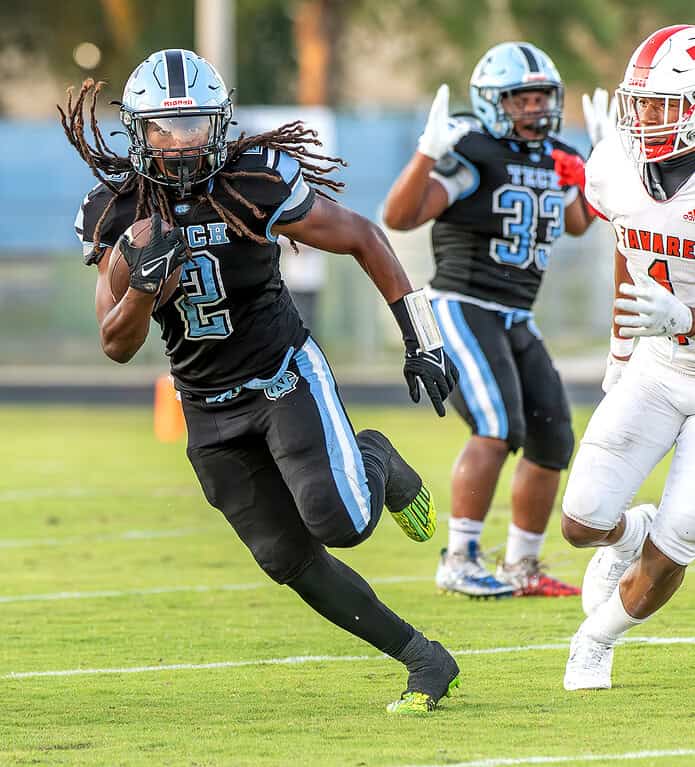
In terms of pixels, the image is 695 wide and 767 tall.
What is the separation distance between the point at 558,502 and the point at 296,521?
15.5 feet

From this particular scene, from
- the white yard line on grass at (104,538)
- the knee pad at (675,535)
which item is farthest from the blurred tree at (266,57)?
the knee pad at (675,535)

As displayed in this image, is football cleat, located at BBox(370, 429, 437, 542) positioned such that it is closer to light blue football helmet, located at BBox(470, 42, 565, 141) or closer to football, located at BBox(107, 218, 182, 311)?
football, located at BBox(107, 218, 182, 311)

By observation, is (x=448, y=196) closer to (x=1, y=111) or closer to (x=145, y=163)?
(x=145, y=163)

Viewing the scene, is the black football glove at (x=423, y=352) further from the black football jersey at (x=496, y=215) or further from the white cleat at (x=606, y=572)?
the black football jersey at (x=496, y=215)

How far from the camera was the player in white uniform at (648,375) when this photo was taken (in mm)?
4613

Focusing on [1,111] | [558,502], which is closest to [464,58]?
[1,111]

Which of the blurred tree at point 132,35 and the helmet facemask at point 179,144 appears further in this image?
the blurred tree at point 132,35

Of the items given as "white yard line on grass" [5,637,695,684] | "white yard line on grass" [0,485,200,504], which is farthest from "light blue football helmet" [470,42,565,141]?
"white yard line on grass" [0,485,200,504]

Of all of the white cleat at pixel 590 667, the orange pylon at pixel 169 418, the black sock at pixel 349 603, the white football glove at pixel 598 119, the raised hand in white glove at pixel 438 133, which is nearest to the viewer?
the black sock at pixel 349 603

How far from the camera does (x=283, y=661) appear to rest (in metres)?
5.42

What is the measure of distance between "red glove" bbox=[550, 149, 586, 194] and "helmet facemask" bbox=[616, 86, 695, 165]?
1.99 m

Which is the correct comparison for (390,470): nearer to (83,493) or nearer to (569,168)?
(569,168)

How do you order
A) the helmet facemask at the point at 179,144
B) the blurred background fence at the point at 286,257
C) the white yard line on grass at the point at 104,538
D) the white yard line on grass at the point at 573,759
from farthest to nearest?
the blurred background fence at the point at 286,257
the white yard line on grass at the point at 104,538
the helmet facemask at the point at 179,144
the white yard line on grass at the point at 573,759

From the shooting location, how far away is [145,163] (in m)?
4.61
